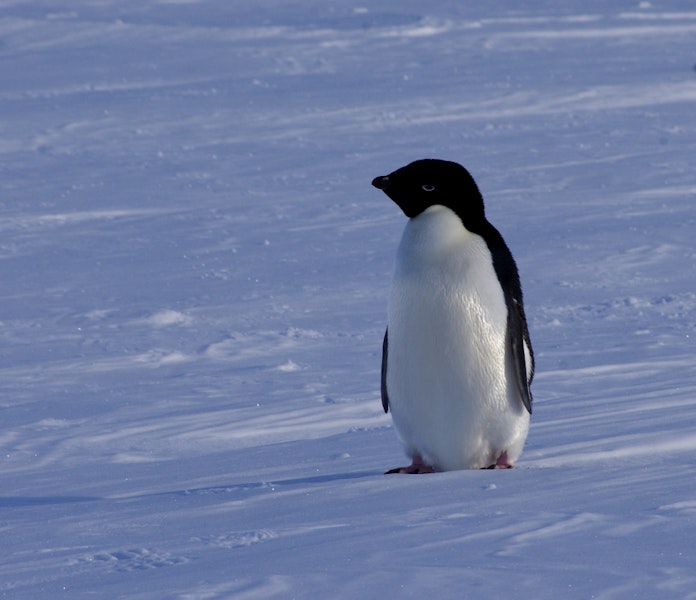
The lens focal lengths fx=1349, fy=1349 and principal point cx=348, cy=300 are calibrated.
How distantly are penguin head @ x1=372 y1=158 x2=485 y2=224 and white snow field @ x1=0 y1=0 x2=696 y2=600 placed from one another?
2.04 feet

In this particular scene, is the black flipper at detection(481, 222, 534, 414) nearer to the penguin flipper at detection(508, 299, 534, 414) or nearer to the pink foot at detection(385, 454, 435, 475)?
the penguin flipper at detection(508, 299, 534, 414)

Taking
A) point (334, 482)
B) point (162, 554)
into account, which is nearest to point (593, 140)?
point (334, 482)

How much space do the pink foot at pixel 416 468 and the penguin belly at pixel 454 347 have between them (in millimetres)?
35

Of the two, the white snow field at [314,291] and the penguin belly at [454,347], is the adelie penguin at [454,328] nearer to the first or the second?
the penguin belly at [454,347]

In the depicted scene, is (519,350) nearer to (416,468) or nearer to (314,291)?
(416,468)

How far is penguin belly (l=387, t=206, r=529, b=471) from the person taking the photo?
10.3ft

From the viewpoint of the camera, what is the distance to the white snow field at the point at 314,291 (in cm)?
201

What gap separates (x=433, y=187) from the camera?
3.15 metres

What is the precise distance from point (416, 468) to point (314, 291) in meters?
3.37

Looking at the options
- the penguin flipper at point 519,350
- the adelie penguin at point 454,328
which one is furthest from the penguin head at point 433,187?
the penguin flipper at point 519,350

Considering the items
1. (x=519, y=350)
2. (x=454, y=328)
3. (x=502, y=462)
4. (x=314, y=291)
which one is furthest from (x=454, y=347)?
(x=314, y=291)

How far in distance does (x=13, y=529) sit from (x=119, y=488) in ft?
2.29

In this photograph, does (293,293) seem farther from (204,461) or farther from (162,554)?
(162,554)

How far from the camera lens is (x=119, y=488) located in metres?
3.22
